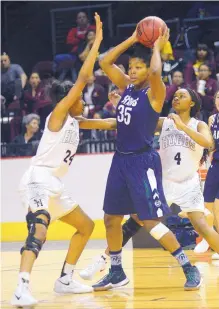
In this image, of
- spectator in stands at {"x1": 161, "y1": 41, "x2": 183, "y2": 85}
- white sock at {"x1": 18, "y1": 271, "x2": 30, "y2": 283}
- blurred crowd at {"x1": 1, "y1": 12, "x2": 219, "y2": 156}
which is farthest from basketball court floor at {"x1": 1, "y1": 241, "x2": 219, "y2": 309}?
spectator in stands at {"x1": 161, "y1": 41, "x2": 183, "y2": 85}

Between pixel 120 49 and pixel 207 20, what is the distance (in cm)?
855

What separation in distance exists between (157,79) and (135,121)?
39 centimetres

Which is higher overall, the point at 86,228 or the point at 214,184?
the point at 86,228

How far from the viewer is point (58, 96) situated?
7.24 meters

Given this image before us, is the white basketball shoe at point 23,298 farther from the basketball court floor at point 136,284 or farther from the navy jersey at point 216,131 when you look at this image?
the navy jersey at point 216,131

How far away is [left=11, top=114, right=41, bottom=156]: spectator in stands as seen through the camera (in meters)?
13.1

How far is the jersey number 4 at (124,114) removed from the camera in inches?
278

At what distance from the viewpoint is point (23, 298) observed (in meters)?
6.38

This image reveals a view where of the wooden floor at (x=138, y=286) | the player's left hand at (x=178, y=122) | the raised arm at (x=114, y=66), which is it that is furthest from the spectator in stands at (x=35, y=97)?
the raised arm at (x=114, y=66)

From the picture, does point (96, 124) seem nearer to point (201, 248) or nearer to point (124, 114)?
point (124, 114)

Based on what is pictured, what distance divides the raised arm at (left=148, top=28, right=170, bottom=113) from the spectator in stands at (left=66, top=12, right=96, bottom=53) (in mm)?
9020

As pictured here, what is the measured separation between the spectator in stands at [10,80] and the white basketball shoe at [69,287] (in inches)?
334

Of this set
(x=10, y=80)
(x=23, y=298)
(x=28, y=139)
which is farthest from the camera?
(x=10, y=80)

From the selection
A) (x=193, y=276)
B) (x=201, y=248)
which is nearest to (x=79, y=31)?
(x=201, y=248)
